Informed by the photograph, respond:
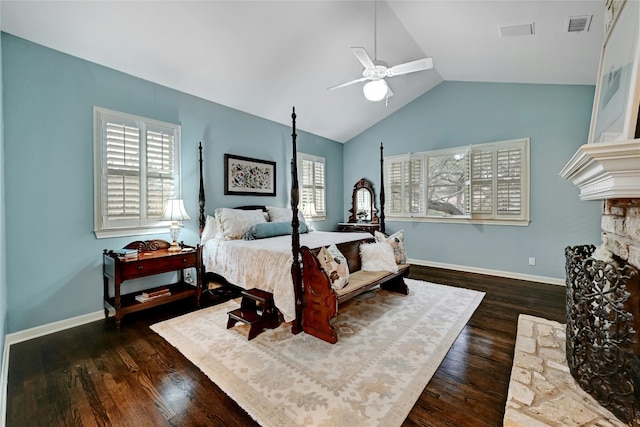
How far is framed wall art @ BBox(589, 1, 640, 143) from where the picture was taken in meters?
1.30

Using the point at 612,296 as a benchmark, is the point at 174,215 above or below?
above

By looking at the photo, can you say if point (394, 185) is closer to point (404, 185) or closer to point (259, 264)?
point (404, 185)

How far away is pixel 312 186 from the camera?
19.2 feet

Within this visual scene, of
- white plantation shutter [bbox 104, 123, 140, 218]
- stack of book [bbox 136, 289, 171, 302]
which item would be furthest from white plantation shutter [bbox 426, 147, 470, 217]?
white plantation shutter [bbox 104, 123, 140, 218]

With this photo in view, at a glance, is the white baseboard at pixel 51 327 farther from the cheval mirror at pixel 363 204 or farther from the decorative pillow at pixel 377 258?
the cheval mirror at pixel 363 204

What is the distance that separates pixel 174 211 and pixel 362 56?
278 cm

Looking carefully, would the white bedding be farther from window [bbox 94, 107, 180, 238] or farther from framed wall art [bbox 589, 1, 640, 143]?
Answer: framed wall art [bbox 589, 1, 640, 143]

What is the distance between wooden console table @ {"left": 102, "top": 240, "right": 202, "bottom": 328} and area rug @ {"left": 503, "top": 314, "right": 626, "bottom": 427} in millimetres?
3221

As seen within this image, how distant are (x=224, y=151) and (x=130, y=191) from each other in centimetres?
147

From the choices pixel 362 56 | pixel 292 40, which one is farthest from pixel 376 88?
pixel 292 40

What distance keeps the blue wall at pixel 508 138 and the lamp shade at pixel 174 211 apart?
161 inches

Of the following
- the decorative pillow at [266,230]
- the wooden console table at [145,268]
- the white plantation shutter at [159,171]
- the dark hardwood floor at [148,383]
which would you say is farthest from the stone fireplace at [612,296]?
the white plantation shutter at [159,171]

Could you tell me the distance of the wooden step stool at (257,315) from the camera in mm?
2534

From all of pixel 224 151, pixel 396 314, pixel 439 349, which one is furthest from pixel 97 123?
pixel 439 349
